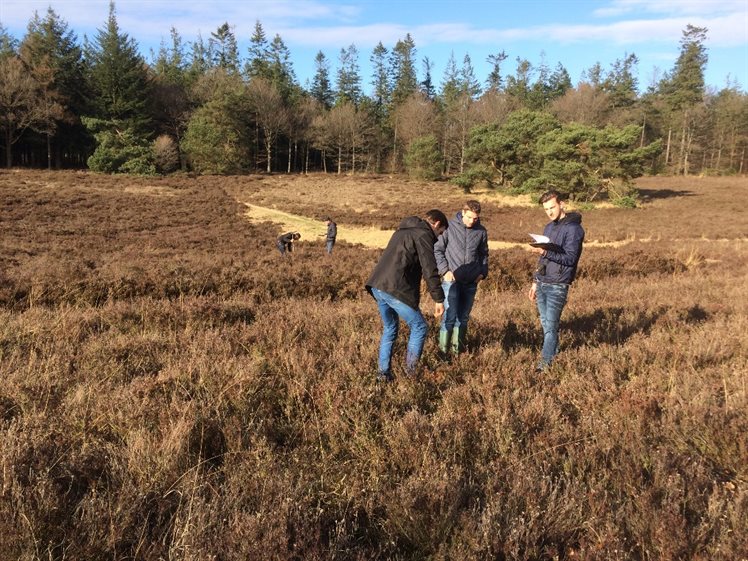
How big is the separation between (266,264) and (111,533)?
11.3 meters

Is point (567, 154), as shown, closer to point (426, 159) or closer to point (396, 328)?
point (426, 159)

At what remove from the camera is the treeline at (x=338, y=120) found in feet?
143

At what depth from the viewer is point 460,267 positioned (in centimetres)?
525

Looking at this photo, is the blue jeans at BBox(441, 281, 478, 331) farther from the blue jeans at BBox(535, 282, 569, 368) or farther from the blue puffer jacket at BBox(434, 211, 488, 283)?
the blue jeans at BBox(535, 282, 569, 368)

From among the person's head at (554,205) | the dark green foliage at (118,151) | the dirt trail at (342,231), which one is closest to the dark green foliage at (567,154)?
the dirt trail at (342,231)

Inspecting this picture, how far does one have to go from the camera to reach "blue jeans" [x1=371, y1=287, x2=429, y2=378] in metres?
4.10

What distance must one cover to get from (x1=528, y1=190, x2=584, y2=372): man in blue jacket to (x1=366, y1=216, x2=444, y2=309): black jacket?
1285 mm

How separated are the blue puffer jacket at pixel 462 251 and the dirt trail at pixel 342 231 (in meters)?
14.9

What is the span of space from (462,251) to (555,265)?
3.51ft

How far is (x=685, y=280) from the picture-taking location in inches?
420

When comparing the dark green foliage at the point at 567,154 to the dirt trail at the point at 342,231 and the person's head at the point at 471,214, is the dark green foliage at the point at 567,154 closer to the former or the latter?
the dirt trail at the point at 342,231

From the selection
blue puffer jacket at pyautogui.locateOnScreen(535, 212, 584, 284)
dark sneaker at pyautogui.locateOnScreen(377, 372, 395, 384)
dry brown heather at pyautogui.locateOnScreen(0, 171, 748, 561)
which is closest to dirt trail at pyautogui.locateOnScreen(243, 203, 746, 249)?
dry brown heather at pyautogui.locateOnScreen(0, 171, 748, 561)

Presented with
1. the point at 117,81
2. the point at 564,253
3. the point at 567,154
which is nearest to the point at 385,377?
the point at 564,253

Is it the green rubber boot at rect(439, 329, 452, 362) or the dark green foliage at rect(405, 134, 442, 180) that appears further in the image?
the dark green foliage at rect(405, 134, 442, 180)
